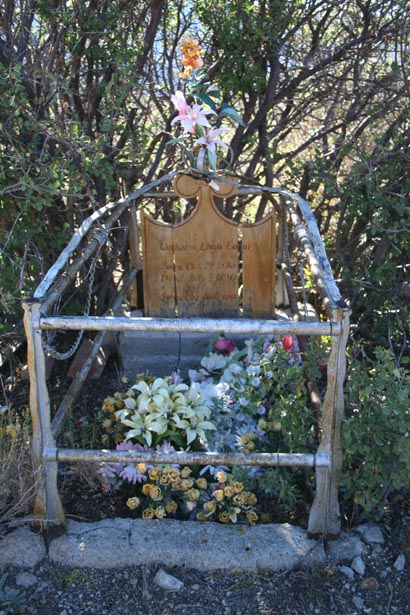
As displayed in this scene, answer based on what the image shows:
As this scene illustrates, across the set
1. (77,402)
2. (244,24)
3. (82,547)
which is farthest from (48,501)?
(244,24)

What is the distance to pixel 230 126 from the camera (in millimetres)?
4512

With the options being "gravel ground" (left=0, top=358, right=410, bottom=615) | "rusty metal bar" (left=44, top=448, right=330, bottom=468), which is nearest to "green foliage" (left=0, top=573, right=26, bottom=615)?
"gravel ground" (left=0, top=358, right=410, bottom=615)

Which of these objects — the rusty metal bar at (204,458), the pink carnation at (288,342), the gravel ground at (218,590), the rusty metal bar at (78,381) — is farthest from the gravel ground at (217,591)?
the pink carnation at (288,342)

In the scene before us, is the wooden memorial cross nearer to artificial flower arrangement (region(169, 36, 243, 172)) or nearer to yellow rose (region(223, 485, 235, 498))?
artificial flower arrangement (region(169, 36, 243, 172))

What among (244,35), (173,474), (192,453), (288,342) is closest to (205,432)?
(173,474)

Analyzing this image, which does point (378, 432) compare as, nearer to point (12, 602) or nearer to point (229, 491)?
point (229, 491)

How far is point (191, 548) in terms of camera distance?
2.58 m

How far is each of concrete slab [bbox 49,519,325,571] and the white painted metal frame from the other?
9cm

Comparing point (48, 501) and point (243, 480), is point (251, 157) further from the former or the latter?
point (48, 501)

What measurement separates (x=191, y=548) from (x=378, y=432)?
2.58 ft

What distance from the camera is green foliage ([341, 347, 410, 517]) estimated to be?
2484 mm

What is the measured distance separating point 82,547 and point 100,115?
243 centimetres

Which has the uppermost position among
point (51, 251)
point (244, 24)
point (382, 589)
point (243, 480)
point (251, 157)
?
point (244, 24)

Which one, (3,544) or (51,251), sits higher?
(51,251)
